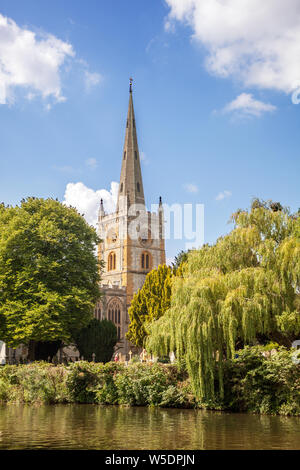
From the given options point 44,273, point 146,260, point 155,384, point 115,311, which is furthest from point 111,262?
point 155,384

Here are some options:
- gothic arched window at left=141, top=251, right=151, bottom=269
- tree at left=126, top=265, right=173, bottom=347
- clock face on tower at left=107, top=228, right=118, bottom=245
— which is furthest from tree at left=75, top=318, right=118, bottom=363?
clock face on tower at left=107, top=228, right=118, bottom=245

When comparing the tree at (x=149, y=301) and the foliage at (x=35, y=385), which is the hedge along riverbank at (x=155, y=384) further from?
the tree at (x=149, y=301)

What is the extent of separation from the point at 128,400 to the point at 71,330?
51.3ft

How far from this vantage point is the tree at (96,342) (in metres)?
48.1

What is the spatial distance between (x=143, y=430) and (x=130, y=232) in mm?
68564

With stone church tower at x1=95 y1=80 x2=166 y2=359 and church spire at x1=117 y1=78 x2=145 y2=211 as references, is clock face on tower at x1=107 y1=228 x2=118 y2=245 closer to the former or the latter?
stone church tower at x1=95 y1=80 x2=166 y2=359

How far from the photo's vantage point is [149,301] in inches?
2004

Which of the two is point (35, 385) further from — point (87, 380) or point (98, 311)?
point (98, 311)

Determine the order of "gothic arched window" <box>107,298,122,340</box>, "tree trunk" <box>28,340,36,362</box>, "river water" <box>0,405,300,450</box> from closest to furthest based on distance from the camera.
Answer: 1. "river water" <box>0,405,300,450</box>
2. "tree trunk" <box>28,340,36,362</box>
3. "gothic arched window" <box>107,298,122,340</box>

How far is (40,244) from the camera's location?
3347 cm

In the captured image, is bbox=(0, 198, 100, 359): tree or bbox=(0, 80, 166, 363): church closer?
bbox=(0, 198, 100, 359): tree

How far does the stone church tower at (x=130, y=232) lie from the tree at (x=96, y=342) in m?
26.7

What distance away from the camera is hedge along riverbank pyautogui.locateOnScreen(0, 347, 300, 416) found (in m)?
18.9
